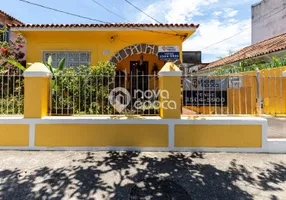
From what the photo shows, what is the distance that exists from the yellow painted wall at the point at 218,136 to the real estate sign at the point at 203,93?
4.38 feet

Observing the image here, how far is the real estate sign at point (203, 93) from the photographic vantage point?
6.18 metres

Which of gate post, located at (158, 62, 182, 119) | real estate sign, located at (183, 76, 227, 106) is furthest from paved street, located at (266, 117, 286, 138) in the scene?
gate post, located at (158, 62, 182, 119)

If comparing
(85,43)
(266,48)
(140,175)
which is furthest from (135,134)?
(266,48)

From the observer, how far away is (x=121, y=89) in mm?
5836

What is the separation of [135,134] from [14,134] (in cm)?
299

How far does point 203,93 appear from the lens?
245 inches

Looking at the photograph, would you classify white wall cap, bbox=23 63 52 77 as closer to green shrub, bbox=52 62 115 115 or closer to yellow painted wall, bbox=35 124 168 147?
green shrub, bbox=52 62 115 115

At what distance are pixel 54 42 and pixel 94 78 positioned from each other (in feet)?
15.0

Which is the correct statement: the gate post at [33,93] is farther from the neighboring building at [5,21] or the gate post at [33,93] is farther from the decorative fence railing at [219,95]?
the neighboring building at [5,21]

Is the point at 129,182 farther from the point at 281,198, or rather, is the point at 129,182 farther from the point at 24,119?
the point at 24,119

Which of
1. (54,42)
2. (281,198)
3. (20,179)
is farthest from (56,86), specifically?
(281,198)

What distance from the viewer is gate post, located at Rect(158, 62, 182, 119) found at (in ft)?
16.2

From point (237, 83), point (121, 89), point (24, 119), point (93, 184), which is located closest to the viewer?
point (93, 184)

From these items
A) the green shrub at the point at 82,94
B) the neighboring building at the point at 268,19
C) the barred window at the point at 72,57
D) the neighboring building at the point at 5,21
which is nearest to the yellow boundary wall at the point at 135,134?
the green shrub at the point at 82,94
